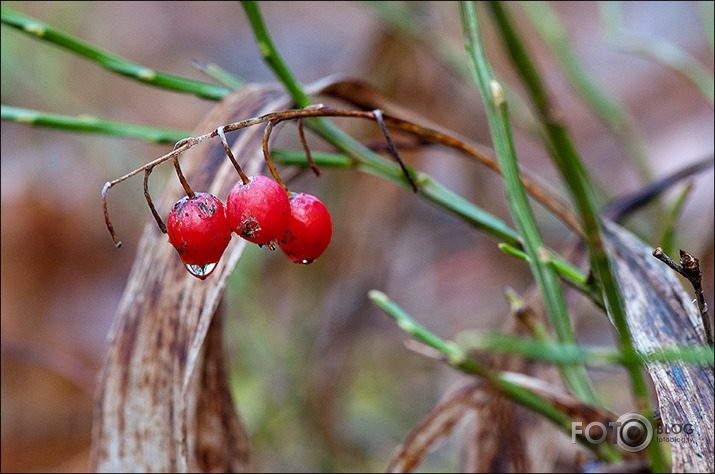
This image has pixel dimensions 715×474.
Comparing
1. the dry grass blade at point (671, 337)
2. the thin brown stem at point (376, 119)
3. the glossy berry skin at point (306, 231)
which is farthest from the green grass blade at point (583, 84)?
the glossy berry skin at point (306, 231)

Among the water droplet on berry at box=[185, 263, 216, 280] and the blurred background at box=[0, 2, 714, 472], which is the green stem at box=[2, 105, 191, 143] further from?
the water droplet on berry at box=[185, 263, 216, 280]

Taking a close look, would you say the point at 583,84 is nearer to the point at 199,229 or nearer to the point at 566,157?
the point at 566,157

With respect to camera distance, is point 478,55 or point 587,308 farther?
point 587,308

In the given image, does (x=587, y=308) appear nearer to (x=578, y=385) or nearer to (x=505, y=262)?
(x=505, y=262)

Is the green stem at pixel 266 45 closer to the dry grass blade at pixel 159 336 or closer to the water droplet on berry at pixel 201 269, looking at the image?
the dry grass blade at pixel 159 336

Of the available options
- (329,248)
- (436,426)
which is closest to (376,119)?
(436,426)

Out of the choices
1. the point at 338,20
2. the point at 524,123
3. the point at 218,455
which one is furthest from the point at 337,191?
the point at 338,20
